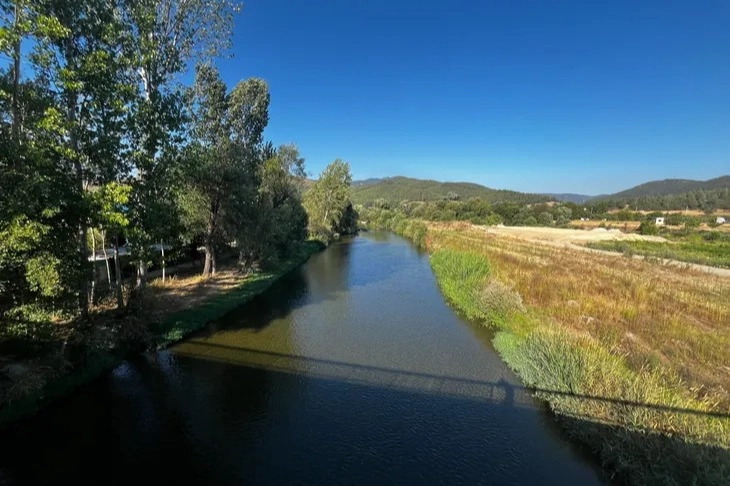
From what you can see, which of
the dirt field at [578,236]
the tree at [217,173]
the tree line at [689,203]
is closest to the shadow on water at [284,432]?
the tree at [217,173]

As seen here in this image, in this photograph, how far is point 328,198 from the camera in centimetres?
5484

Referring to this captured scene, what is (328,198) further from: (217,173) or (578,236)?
(578,236)

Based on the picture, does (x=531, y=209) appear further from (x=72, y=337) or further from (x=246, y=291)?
(x=72, y=337)

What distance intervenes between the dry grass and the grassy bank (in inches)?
465

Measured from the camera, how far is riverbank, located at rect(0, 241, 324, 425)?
941 cm

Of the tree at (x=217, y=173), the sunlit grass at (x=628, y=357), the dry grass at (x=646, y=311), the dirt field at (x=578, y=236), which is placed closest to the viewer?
the sunlit grass at (x=628, y=357)

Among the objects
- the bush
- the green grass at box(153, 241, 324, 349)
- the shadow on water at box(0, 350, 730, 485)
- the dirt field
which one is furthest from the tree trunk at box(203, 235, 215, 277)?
the bush

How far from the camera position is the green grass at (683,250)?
116ft

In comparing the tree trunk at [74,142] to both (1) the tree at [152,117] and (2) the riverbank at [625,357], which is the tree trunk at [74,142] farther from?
(2) the riverbank at [625,357]

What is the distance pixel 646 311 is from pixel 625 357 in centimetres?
674

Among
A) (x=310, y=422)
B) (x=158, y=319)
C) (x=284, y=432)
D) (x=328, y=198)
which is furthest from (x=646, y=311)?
(x=328, y=198)

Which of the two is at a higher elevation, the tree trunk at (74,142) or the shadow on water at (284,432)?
the tree trunk at (74,142)

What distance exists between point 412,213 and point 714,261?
82.9 metres

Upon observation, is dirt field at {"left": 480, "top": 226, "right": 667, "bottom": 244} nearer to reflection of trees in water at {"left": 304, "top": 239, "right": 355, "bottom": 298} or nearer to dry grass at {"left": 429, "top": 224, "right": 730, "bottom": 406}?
dry grass at {"left": 429, "top": 224, "right": 730, "bottom": 406}
